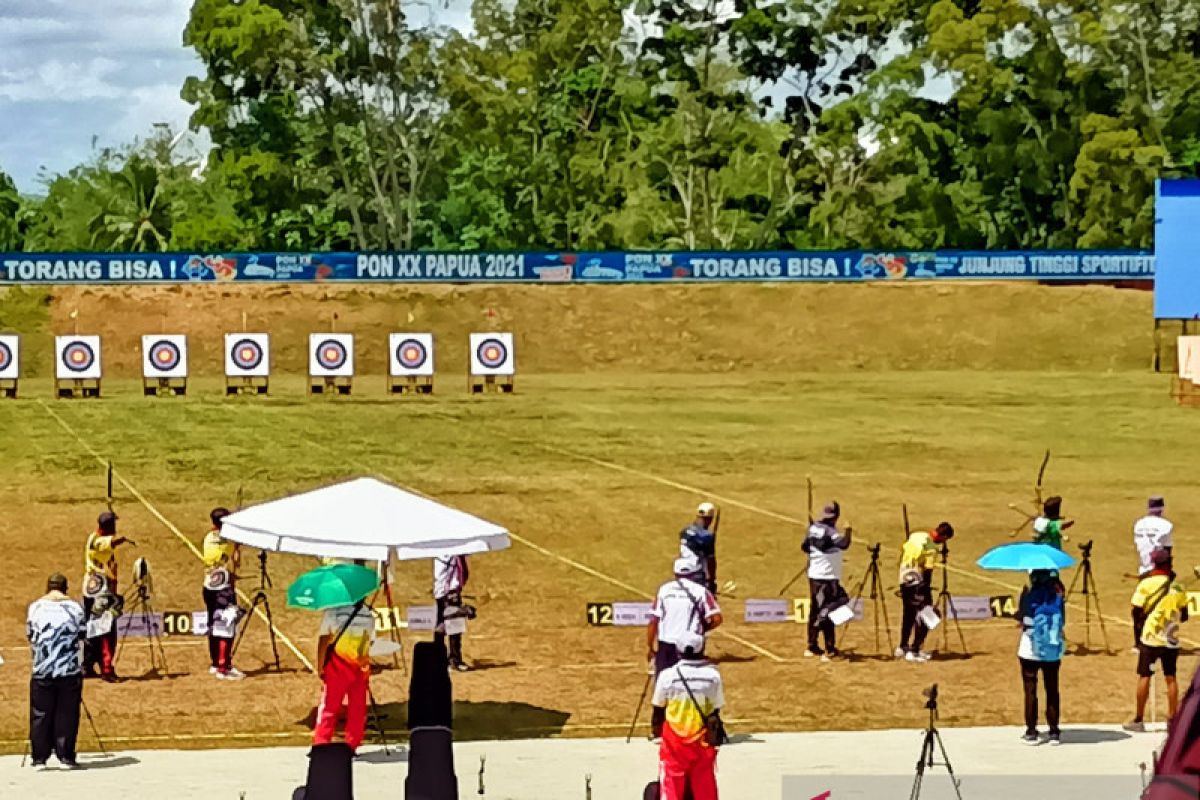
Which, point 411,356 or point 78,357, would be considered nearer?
point 78,357

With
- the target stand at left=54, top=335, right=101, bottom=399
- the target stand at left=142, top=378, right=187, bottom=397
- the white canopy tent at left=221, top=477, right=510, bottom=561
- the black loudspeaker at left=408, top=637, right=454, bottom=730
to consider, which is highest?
the target stand at left=54, top=335, right=101, bottom=399

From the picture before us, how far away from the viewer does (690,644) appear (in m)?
13.8

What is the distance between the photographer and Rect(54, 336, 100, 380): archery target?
1845 inches

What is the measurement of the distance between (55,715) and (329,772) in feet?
23.2

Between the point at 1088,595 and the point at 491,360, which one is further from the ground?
the point at 491,360

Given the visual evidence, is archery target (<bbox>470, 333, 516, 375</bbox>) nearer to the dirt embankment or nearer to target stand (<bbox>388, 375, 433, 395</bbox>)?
target stand (<bbox>388, 375, 433, 395</bbox>)

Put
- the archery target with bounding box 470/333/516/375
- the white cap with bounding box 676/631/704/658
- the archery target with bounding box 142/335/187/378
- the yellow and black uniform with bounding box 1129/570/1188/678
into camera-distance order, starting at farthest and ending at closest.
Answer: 1. the archery target with bounding box 470/333/516/375
2. the archery target with bounding box 142/335/187/378
3. the yellow and black uniform with bounding box 1129/570/1188/678
4. the white cap with bounding box 676/631/704/658

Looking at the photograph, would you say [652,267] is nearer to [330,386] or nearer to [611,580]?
[330,386]

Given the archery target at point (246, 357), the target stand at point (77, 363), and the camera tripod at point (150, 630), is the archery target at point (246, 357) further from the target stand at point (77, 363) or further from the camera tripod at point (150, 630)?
the camera tripod at point (150, 630)

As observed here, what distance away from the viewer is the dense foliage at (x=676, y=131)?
76688 mm

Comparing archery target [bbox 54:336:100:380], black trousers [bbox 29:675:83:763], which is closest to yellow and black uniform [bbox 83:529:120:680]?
black trousers [bbox 29:675:83:763]

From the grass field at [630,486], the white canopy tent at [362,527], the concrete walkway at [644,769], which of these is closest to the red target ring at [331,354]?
the grass field at [630,486]

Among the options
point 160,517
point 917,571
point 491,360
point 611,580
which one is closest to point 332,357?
point 491,360

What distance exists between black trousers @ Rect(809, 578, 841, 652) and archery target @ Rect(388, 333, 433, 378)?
1031 inches
